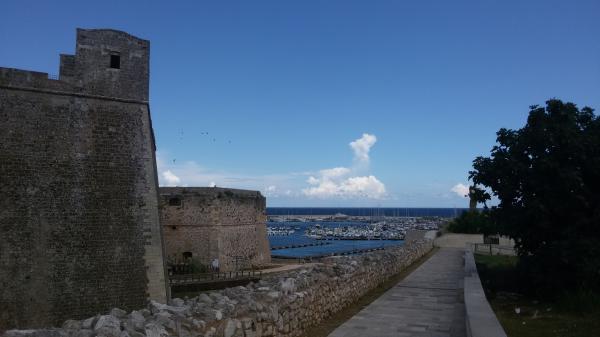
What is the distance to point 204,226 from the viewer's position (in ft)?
88.1

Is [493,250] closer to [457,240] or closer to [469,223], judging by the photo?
[457,240]

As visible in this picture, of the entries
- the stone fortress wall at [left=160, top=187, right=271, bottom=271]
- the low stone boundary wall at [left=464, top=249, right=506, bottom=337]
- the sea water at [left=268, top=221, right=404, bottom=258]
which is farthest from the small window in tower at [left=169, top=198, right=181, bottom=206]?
the low stone boundary wall at [left=464, top=249, right=506, bottom=337]

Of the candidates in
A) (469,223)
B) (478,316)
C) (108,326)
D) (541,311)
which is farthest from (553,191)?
(469,223)

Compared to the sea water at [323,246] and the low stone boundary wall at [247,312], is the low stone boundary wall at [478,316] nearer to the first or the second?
the low stone boundary wall at [247,312]

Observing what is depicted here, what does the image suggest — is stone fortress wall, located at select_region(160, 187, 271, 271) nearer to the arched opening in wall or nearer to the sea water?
the arched opening in wall

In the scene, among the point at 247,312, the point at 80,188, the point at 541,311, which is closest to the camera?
the point at 247,312

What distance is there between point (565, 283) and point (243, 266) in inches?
817

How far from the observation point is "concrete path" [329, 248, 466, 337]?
7.24 meters

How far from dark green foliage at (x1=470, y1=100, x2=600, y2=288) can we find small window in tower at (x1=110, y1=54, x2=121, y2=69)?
390 inches

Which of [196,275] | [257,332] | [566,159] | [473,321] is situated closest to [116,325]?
[257,332]

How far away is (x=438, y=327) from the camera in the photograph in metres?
7.59

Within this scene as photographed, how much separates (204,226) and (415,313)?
19.7 m

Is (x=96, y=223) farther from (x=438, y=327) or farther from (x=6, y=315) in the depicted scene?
(x=438, y=327)

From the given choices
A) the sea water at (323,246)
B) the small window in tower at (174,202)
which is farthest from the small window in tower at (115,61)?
the sea water at (323,246)
